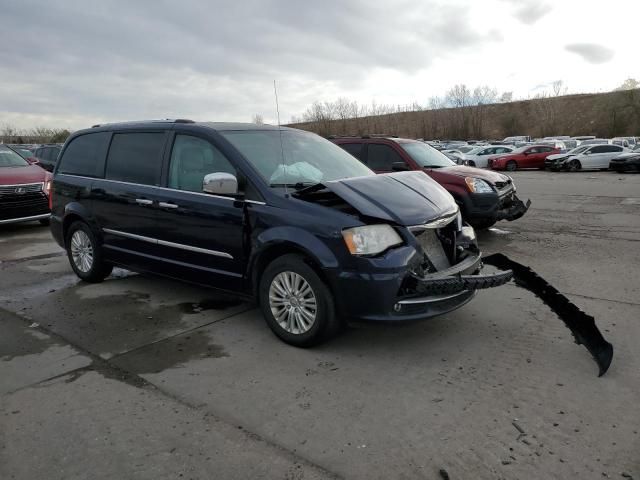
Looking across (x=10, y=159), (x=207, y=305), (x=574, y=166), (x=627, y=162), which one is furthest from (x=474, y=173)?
(x=574, y=166)

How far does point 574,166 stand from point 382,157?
72.9 ft

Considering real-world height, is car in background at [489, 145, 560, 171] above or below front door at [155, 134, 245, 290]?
below

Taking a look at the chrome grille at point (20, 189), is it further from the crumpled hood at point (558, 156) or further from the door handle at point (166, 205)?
the crumpled hood at point (558, 156)

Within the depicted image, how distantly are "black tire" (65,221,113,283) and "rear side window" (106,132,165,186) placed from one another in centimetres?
81

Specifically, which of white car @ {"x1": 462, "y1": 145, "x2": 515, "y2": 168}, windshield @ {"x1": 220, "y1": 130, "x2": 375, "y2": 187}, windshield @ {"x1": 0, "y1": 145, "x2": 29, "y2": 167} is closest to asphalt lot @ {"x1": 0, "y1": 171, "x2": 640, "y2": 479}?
windshield @ {"x1": 220, "y1": 130, "x2": 375, "y2": 187}

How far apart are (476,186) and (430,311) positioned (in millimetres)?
4544

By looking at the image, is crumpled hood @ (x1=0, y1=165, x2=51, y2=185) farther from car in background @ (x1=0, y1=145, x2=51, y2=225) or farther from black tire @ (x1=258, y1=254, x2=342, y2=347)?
black tire @ (x1=258, y1=254, x2=342, y2=347)

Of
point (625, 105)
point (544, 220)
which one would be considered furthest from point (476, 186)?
point (625, 105)

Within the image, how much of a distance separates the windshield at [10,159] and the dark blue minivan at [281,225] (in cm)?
620

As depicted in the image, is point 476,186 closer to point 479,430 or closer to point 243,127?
point 243,127

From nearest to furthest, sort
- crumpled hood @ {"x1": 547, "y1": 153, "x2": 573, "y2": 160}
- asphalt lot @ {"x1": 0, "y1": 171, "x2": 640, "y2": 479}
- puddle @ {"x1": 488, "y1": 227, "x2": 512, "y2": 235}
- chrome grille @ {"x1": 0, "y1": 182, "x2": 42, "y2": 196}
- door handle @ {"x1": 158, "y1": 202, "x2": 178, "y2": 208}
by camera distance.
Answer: asphalt lot @ {"x1": 0, "y1": 171, "x2": 640, "y2": 479} < door handle @ {"x1": 158, "y1": 202, "x2": 178, "y2": 208} < puddle @ {"x1": 488, "y1": 227, "x2": 512, "y2": 235} < chrome grille @ {"x1": 0, "y1": 182, "x2": 42, "y2": 196} < crumpled hood @ {"x1": 547, "y1": 153, "x2": 573, "y2": 160}

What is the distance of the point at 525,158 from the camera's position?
29.8m

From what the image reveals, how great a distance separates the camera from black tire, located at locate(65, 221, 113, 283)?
590 centimetres

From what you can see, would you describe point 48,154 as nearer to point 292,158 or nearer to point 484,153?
point 292,158
